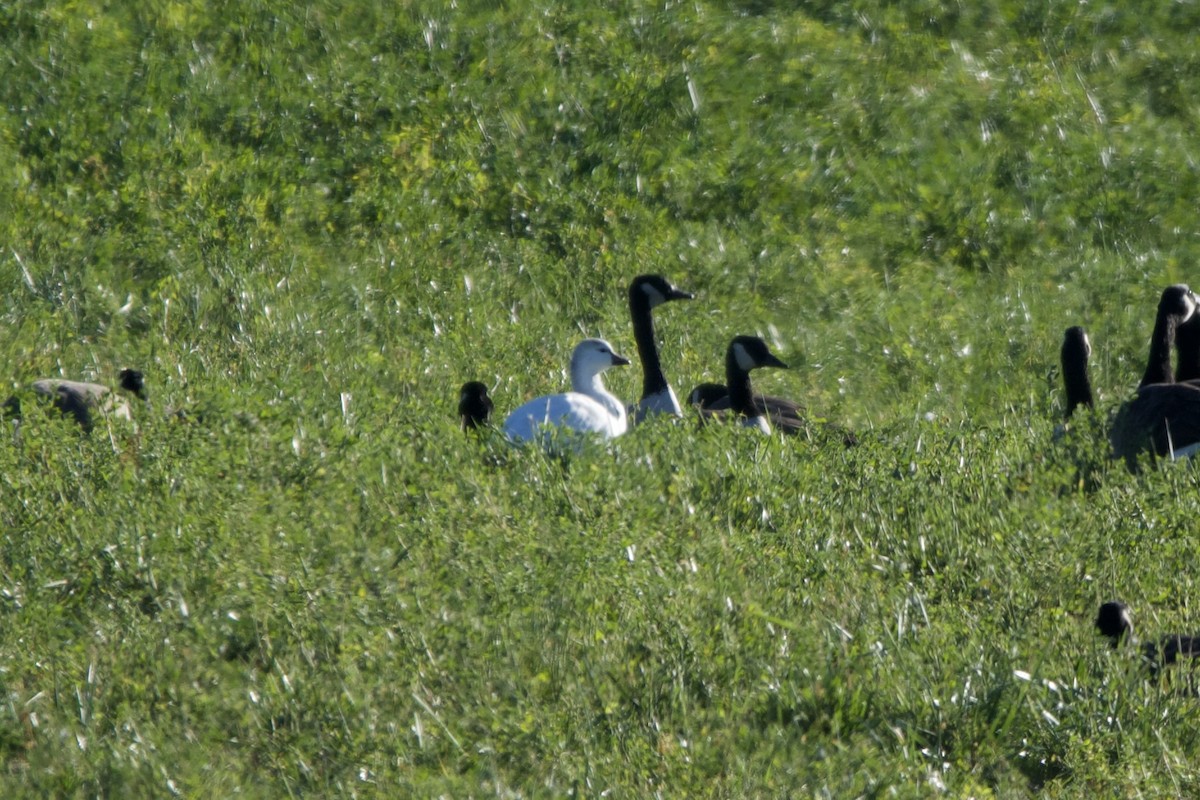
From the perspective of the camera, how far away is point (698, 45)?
51.8 ft

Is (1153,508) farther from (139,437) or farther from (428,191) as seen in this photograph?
(428,191)

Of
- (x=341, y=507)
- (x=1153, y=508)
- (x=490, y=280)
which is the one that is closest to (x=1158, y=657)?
(x=1153, y=508)

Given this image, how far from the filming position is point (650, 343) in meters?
10.7

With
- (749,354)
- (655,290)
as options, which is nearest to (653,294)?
(655,290)

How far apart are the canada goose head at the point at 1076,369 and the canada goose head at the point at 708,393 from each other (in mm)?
2268

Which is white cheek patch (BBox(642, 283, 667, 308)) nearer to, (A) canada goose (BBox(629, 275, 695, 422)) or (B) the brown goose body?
(A) canada goose (BBox(629, 275, 695, 422))

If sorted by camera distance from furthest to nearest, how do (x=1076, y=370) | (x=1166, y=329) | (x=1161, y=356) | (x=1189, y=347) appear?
(x=1189, y=347), (x=1166, y=329), (x=1161, y=356), (x=1076, y=370)

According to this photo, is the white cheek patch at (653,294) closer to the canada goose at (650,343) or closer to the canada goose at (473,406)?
the canada goose at (650,343)

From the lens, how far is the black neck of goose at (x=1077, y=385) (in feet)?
31.7

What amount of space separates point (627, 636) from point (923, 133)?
9.98 meters

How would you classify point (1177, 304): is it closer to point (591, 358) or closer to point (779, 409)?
point (779, 409)

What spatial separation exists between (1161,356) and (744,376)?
2708 millimetres

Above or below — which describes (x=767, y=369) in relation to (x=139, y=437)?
below

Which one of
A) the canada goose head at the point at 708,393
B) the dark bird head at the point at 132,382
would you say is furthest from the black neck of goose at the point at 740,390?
the dark bird head at the point at 132,382
